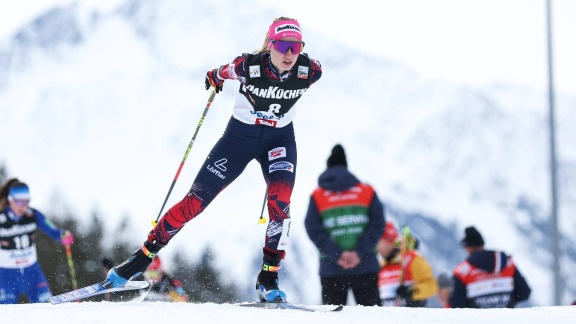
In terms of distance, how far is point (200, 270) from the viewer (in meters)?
39.2

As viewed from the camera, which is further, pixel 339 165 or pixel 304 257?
pixel 304 257

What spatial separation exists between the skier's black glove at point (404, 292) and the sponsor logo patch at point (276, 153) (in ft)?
11.8

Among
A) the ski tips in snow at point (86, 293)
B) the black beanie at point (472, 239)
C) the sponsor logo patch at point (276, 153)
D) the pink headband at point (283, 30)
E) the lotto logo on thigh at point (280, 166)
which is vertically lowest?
the ski tips in snow at point (86, 293)

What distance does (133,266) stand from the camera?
5.82 m

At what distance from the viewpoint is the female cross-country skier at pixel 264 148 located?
17.9 feet

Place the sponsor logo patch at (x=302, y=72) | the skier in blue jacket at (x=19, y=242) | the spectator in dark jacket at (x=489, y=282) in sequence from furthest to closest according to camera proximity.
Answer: the skier in blue jacket at (x=19, y=242) < the spectator in dark jacket at (x=489, y=282) < the sponsor logo patch at (x=302, y=72)

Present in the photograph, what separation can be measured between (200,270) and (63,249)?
798 centimetres

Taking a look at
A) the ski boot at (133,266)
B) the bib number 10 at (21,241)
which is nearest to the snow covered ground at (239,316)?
the ski boot at (133,266)

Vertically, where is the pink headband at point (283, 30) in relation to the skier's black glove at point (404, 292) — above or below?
above

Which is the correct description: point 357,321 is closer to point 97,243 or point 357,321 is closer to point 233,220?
point 97,243

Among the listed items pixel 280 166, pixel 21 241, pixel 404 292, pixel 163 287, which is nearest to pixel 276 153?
pixel 280 166

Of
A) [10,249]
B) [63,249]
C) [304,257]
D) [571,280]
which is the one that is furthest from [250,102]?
[571,280]

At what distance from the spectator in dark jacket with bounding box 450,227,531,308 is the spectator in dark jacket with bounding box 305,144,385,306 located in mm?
795

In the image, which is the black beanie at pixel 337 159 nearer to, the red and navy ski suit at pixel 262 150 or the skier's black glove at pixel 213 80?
the red and navy ski suit at pixel 262 150
